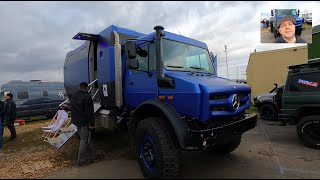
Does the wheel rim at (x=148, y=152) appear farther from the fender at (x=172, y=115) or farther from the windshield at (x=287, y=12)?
the windshield at (x=287, y=12)

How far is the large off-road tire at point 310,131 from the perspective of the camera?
7.27 metres

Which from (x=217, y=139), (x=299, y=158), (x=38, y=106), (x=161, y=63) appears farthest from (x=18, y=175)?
(x=38, y=106)

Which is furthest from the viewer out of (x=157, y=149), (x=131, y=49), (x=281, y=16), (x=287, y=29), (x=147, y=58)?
(x=287, y=29)

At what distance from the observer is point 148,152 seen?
522cm

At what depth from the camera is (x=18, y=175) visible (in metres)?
5.81

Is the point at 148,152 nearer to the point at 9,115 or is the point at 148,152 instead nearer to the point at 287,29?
the point at 9,115

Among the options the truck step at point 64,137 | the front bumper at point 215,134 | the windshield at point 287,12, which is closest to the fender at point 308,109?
the front bumper at point 215,134

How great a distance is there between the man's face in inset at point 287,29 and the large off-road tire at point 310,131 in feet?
36.7

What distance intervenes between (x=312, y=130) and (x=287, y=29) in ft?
39.0

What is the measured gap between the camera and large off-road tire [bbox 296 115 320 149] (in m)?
7.27

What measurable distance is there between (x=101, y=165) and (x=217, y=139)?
271 cm

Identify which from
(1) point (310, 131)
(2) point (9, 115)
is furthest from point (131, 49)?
(2) point (9, 115)

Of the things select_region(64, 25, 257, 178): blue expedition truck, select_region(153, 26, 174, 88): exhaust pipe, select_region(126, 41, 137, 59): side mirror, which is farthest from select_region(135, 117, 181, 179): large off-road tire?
select_region(126, 41, 137, 59): side mirror

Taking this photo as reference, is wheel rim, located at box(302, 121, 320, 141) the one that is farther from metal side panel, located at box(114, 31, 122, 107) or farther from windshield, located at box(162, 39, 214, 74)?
metal side panel, located at box(114, 31, 122, 107)
